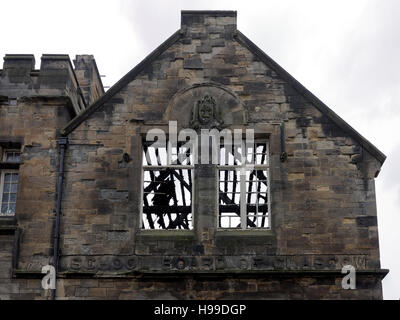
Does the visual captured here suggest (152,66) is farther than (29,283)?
Yes

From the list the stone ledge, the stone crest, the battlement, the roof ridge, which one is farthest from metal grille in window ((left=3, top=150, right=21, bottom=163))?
the roof ridge

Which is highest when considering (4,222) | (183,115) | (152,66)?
(152,66)

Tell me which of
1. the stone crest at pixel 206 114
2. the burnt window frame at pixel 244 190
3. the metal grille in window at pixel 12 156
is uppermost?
the stone crest at pixel 206 114

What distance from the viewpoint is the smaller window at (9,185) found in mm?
17188

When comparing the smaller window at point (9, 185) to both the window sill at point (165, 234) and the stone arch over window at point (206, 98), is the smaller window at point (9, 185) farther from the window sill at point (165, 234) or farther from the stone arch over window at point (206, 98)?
the stone arch over window at point (206, 98)

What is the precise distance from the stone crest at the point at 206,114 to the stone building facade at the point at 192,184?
1.1 inches

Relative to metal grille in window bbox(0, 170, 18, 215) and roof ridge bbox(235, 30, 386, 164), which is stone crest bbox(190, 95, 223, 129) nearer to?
roof ridge bbox(235, 30, 386, 164)

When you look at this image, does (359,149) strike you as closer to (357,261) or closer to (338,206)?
(338,206)

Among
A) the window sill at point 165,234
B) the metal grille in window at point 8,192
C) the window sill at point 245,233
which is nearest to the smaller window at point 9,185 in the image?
the metal grille in window at point 8,192

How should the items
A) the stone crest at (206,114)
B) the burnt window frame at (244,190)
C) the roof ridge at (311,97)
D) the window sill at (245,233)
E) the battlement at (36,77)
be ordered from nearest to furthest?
1. the window sill at (245,233)
2. the burnt window frame at (244,190)
3. the roof ridge at (311,97)
4. the stone crest at (206,114)
5. the battlement at (36,77)

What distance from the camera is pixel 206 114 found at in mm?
17453

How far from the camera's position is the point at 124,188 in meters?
16.9
